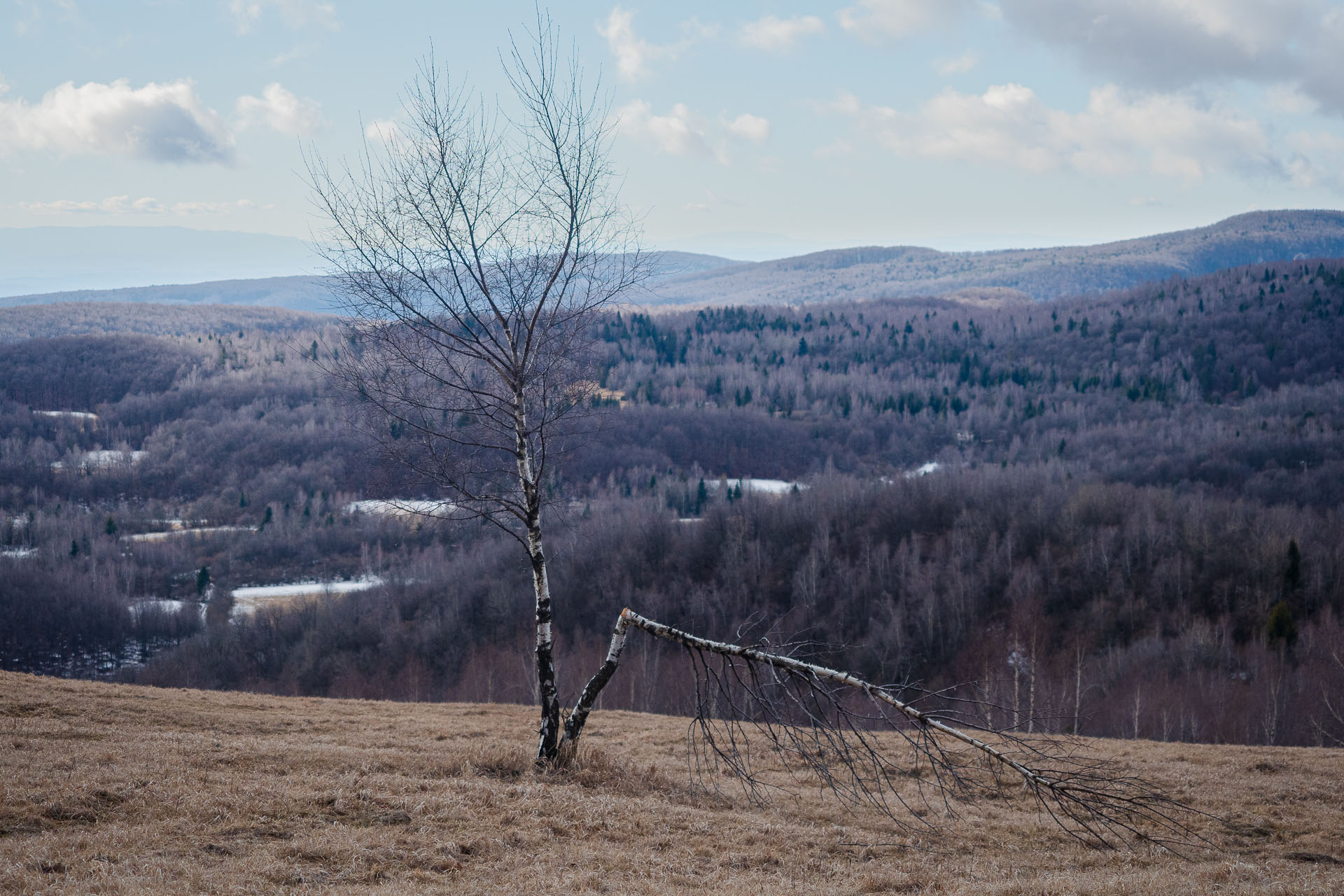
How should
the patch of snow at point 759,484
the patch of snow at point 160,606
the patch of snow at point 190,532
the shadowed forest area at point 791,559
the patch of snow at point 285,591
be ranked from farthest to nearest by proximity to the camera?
1. the patch of snow at point 759,484
2. the patch of snow at point 190,532
3. the patch of snow at point 285,591
4. the patch of snow at point 160,606
5. the shadowed forest area at point 791,559

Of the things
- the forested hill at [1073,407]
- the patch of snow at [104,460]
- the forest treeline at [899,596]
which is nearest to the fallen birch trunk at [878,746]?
the forest treeline at [899,596]

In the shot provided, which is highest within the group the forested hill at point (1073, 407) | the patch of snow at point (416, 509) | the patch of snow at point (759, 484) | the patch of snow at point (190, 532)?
the patch of snow at point (416, 509)

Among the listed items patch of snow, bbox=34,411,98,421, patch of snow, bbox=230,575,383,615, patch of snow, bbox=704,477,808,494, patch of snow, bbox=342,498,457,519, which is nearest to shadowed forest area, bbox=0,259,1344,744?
patch of snow, bbox=230,575,383,615

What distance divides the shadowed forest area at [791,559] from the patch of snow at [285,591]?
6.46 ft

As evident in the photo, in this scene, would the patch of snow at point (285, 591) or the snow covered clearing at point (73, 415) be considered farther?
the snow covered clearing at point (73, 415)

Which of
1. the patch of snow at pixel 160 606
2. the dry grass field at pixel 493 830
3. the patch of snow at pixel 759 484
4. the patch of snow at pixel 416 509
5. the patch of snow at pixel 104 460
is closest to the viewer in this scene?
the dry grass field at pixel 493 830

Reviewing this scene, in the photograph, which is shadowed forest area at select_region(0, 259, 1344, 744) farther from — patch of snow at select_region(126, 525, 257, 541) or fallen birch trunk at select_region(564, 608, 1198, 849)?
fallen birch trunk at select_region(564, 608, 1198, 849)

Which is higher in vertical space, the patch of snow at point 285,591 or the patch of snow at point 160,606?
the patch of snow at point 160,606

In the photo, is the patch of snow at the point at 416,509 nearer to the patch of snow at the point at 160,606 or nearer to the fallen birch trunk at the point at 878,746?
the fallen birch trunk at the point at 878,746

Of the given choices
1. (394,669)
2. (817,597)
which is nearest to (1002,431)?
(817,597)

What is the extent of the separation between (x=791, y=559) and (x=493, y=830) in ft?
302

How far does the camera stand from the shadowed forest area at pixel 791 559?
71.4 meters

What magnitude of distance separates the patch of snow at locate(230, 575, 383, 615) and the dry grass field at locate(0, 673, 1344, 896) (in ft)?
314

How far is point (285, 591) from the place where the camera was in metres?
116
